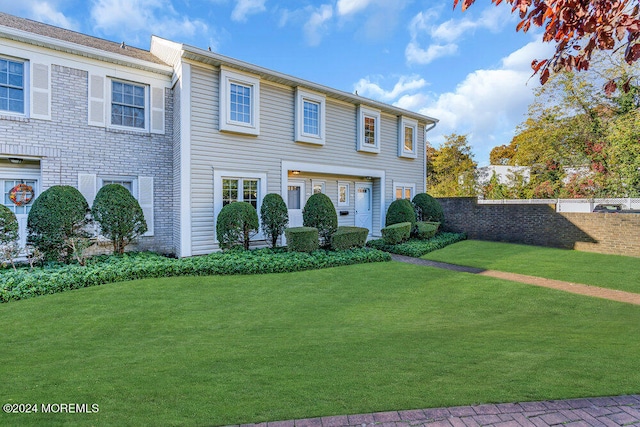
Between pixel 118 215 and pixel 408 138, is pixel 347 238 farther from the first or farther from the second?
pixel 408 138

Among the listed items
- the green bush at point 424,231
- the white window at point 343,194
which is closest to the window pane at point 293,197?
the white window at point 343,194

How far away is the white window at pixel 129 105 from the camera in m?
9.62

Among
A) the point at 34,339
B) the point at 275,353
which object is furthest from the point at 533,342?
the point at 34,339

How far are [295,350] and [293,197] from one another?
347 inches

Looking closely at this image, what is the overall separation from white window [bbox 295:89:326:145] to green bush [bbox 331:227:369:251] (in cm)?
359

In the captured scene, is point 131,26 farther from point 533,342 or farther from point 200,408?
point 533,342

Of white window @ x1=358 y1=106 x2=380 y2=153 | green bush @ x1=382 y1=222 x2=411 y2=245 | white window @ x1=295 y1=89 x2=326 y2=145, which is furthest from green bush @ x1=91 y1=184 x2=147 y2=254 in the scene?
white window @ x1=358 y1=106 x2=380 y2=153

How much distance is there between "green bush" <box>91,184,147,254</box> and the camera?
27.8ft

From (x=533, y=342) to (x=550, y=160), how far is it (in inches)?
927

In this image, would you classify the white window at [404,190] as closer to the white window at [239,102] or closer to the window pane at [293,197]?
the window pane at [293,197]

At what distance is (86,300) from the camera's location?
220 inches

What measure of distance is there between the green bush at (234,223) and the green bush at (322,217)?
6.02ft

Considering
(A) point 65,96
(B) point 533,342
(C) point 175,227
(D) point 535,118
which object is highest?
(D) point 535,118

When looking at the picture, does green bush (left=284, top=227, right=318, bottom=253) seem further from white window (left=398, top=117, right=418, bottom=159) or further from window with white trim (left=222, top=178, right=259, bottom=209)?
white window (left=398, top=117, right=418, bottom=159)
